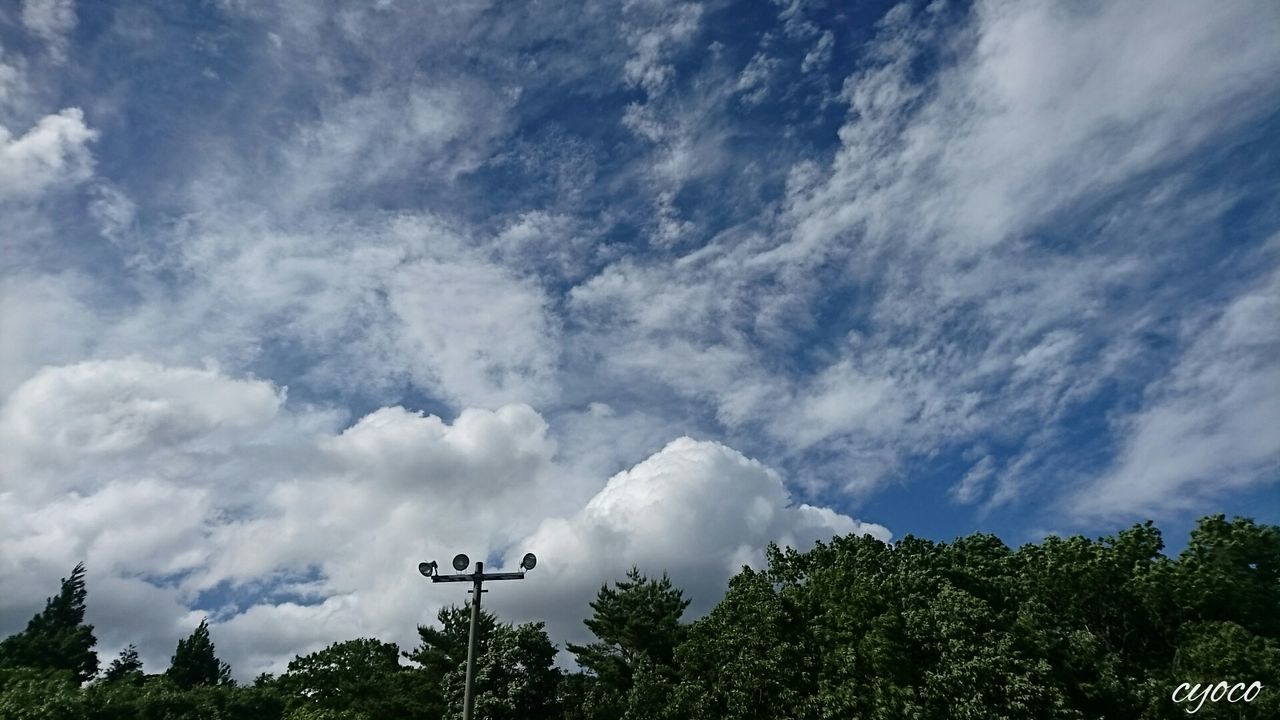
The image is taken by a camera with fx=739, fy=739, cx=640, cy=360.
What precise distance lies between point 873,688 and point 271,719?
187 feet

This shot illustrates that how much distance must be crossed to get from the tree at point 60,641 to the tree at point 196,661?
9193 mm

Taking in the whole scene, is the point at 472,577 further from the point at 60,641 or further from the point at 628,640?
the point at 60,641

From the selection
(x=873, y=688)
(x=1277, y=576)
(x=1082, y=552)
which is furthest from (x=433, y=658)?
(x=1277, y=576)

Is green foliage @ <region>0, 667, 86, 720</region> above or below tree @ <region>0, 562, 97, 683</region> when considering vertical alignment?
below

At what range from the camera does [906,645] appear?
107 feet

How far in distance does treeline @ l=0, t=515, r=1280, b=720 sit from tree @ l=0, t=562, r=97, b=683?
40.4 meters

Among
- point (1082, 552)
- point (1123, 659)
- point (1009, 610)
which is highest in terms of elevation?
point (1082, 552)

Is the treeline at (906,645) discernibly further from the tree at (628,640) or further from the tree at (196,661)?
the tree at (196,661)

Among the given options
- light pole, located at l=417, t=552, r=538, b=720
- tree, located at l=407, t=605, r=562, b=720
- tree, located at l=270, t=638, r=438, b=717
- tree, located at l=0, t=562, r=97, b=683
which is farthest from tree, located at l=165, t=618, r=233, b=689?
light pole, located at l=417, t=552, r=538, b=720

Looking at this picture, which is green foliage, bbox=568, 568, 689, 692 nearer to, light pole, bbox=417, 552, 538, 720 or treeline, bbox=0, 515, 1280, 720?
treeline, bbox=0, 515, 1280, 720

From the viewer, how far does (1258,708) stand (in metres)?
30.2

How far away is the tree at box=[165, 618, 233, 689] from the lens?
3814 inches

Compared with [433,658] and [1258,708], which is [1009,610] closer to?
[1258,708]

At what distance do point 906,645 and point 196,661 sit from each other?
102 metres
